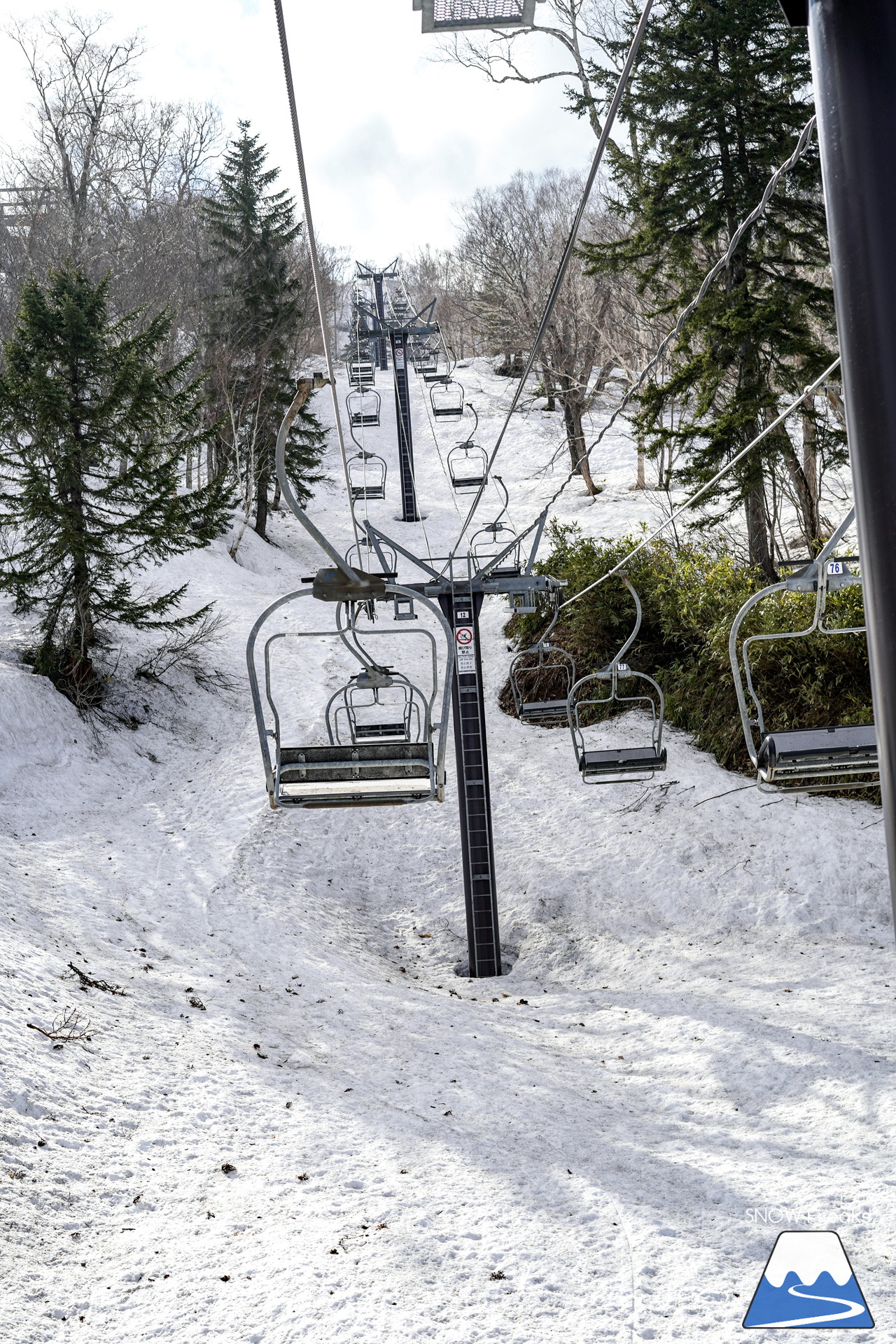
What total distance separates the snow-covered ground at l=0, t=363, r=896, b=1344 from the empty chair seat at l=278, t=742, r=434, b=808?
6.95 ft

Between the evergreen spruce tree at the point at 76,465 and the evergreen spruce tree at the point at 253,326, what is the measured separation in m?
9.22

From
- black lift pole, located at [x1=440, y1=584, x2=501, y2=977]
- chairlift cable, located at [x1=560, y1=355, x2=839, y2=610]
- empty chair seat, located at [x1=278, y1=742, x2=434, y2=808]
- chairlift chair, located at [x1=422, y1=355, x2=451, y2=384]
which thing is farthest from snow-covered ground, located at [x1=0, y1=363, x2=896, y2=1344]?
chairlift chair, located at [x1=422, y1=355, x2=451, y2=384]

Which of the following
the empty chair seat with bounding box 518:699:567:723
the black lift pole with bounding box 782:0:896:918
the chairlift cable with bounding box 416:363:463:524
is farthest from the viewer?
the chairlift cable with bounding box 416:363:463:524

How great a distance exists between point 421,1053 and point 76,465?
10285 mm

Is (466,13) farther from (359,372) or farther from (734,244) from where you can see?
(359,372)

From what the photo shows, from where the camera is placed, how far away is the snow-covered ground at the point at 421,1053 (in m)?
4.58

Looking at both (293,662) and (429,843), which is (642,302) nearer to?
(293,662)

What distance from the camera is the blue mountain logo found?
14.0 feet

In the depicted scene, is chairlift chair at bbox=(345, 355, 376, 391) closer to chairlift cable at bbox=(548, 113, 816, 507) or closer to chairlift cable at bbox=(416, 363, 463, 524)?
chairlift cable at bbox=(416, 363, 463, 524)

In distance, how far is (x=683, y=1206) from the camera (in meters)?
5.24

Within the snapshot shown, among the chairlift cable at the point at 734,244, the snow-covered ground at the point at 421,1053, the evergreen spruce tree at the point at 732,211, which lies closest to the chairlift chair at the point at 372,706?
the chairlift cable at the point at 734,244

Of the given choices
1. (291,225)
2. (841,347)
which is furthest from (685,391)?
(291,225)
